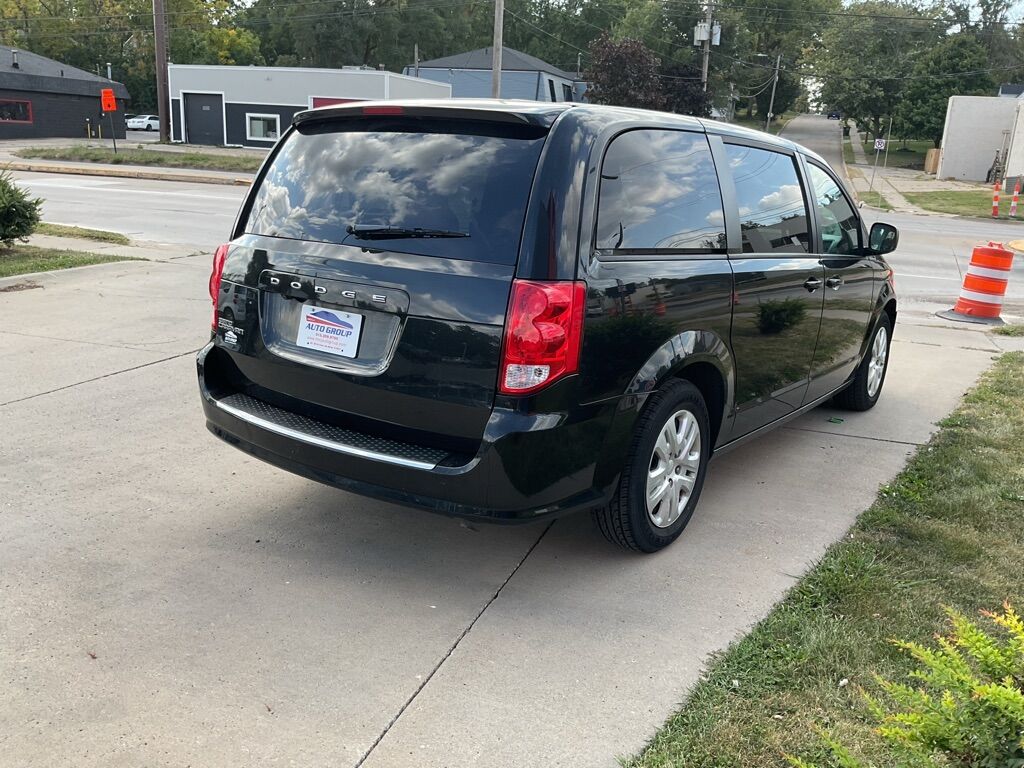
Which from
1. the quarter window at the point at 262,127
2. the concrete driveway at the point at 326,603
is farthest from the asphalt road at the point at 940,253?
the quarter window at the point at 262,127

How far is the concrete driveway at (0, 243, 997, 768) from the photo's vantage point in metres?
2.74

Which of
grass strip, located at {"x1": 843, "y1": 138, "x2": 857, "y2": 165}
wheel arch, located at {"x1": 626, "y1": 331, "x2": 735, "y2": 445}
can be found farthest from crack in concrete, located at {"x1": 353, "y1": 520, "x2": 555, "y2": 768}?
grass strip, located at {"x1": 843, "y1": 138, "x2": 857, "y2": 165}

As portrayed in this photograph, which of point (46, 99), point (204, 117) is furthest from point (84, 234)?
point (46, 99)

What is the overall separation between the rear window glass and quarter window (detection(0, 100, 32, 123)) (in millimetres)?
55312

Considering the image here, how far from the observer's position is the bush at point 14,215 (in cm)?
1076

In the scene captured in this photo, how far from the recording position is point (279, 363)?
372 centimetres

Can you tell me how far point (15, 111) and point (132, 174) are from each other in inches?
1171

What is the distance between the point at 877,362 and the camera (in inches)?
256

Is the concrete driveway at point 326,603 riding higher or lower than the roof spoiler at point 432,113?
lower

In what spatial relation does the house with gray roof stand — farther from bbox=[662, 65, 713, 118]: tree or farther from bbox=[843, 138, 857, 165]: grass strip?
bbox=[843, 138, 857, 165]: grass strip

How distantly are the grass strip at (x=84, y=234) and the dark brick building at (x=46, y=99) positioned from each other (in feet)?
142

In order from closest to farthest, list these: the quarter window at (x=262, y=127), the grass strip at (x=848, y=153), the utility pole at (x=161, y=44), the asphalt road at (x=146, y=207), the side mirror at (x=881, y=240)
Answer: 1. the side mirror at (x=881, y=240)
2. the asphalt road at (x=146, y=207)
3. the utility pole at (x=161, y=44)
4. the quarter window at (x=262, y=127)
5. the grass strip at (x=848, y=153)

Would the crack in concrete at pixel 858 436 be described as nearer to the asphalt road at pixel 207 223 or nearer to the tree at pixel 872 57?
the asphalt road at pixel 207 223

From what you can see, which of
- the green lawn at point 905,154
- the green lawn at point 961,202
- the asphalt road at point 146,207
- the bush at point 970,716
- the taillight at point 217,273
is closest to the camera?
the bush at point 970,716
